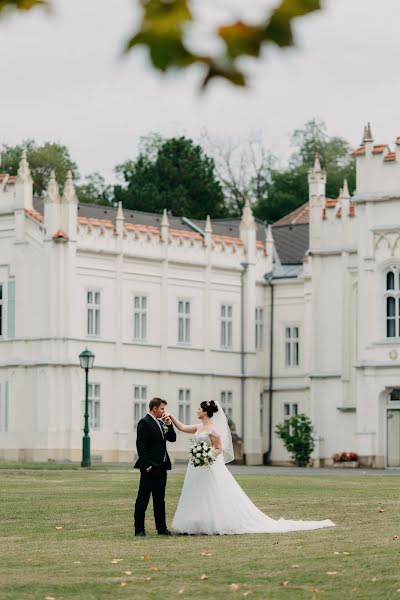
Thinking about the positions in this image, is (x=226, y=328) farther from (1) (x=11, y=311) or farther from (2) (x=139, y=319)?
(1) (x=11, y=311)

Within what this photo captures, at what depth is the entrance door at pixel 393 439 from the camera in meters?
56.6

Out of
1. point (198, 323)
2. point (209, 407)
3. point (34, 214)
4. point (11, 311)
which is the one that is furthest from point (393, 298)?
point (209, 407)

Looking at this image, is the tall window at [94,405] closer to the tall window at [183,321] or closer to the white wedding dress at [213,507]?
the tall window at [183,321]

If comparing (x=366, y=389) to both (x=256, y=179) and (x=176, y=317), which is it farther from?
(x=256, y=179)

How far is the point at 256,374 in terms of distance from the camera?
67000 millimetres

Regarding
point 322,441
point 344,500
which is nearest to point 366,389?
point 322,441

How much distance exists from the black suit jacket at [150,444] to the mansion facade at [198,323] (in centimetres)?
3666

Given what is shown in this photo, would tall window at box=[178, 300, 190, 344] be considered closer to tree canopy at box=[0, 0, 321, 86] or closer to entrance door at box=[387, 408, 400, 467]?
entrance door at box=[387, 408, 400, 467]

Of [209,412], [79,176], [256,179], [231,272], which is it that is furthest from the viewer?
[256,179]

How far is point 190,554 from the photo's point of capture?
17.3m

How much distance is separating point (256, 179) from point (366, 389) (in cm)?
5403

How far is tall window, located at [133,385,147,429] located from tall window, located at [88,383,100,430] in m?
2.12

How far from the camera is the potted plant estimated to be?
57.7 m

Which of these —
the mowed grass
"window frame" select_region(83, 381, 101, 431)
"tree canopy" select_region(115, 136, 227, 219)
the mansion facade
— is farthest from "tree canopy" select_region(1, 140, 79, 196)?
the mowed grass
